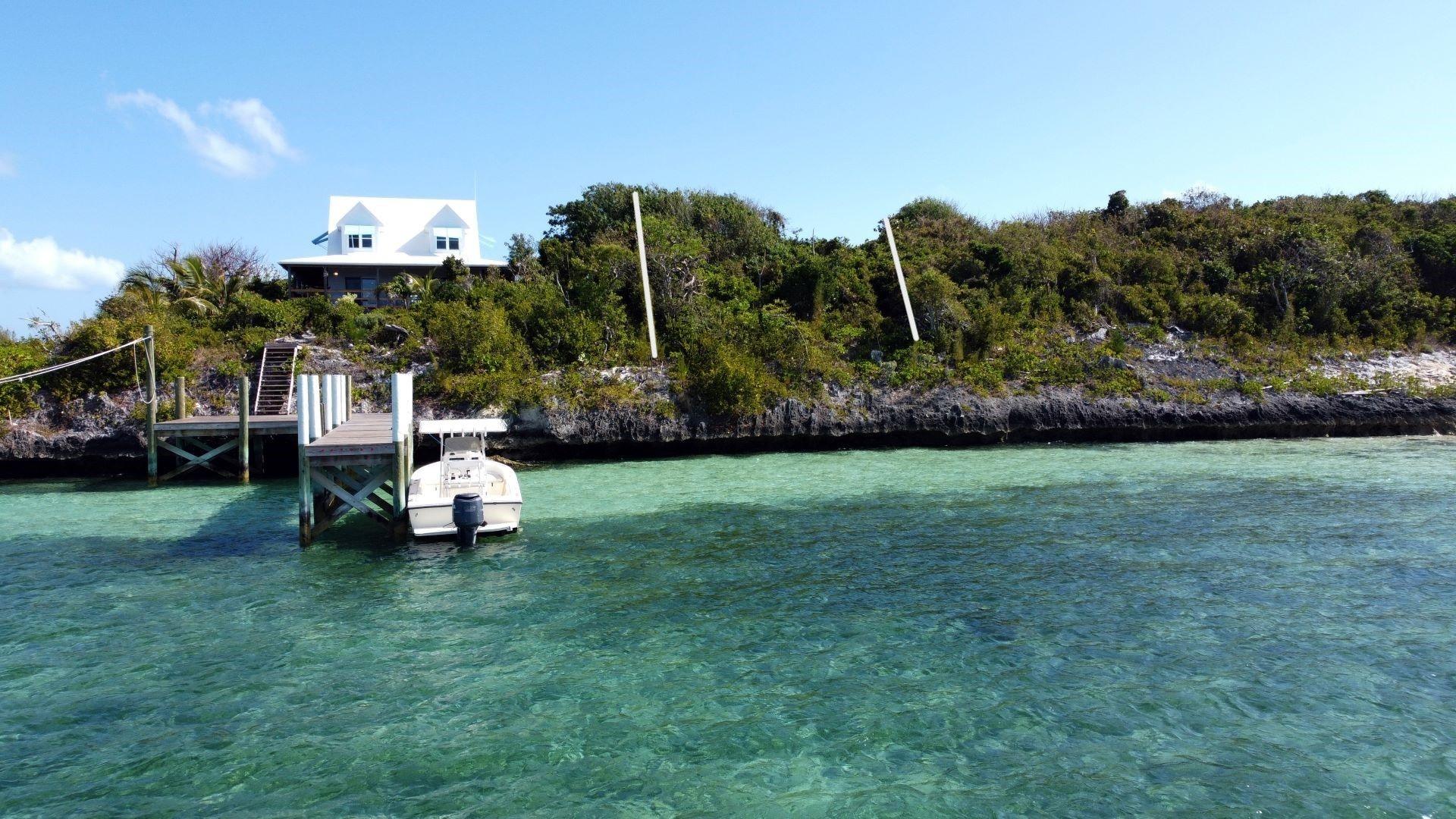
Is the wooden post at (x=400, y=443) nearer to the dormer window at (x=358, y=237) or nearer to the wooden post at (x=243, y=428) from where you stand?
the wooden post at (x=243, y=428)

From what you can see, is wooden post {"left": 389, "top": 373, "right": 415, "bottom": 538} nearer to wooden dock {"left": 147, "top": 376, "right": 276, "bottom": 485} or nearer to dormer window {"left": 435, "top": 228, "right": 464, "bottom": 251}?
wooden dock {"left": 147, "top": 376, "right": 276, "bottom": 485}

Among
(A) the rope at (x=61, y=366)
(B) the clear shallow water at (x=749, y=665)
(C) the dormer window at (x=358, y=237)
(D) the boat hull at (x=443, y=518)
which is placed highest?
(C) the dormer window at (x=358, y=237)

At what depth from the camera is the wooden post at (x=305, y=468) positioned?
515 inches

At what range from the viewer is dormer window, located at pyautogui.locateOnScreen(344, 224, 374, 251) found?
4044 cm

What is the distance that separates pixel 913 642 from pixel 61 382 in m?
26.5

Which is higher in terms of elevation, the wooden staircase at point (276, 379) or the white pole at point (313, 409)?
the wooden staircase at point (276, 379)

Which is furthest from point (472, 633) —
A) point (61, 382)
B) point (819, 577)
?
point (61, 382)

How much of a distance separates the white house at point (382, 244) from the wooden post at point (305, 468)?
925 inches

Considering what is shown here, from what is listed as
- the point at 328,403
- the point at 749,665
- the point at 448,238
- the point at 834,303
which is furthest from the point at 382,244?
the point at 749,665

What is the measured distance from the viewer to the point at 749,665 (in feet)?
27.2

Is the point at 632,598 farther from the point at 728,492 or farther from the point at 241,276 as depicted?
the point at 241,276

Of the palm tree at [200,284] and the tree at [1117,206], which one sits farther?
the tree at [1117,206]

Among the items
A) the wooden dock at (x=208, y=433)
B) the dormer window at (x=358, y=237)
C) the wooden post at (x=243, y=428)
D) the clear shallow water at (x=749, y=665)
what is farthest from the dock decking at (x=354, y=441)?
the dormer window at (x=358, y=237)

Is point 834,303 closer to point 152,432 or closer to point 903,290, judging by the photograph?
point 903,290
